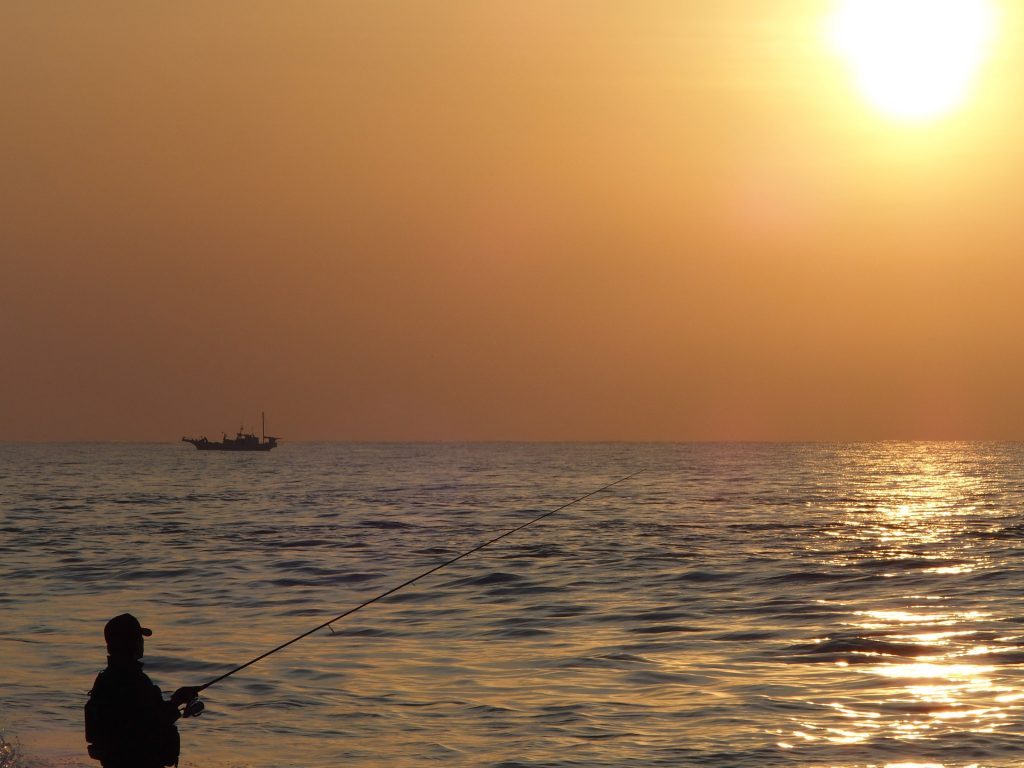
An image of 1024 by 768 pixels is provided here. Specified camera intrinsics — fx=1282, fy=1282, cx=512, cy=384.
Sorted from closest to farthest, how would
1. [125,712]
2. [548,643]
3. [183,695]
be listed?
[125,712] < [183,695] < [548,643]

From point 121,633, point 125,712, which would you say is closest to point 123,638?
point 121,633

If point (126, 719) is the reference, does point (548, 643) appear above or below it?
below

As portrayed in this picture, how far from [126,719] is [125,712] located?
0.04m

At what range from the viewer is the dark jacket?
6.76 metres

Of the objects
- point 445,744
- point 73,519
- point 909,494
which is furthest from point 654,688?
point 909,494

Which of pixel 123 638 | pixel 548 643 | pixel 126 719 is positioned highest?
pixel 123 638

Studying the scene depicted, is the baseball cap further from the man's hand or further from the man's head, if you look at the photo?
the man's hand

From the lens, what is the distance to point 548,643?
1659cm

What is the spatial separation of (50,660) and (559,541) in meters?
19.6

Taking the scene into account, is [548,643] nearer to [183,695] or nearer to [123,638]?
[183,695]

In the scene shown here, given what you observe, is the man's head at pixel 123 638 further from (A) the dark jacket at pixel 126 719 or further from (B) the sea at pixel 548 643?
(B) the sea at pixel 548 643

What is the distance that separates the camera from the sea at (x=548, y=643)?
37.4ft

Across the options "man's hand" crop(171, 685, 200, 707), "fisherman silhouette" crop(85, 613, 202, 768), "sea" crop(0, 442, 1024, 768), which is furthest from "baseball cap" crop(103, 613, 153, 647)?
"sea" crop(0, 442, 1024, 768)

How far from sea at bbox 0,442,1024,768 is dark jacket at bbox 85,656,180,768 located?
4.23 m
